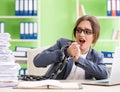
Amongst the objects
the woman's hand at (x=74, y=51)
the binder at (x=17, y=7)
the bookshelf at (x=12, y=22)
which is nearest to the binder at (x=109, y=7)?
the bookshelf at (x=12, y=22)

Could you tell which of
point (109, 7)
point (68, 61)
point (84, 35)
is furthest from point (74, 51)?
point (109, 7)

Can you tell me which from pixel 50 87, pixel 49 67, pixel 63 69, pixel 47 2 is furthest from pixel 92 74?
pixel 47 2

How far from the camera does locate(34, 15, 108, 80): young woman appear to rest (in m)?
2.45

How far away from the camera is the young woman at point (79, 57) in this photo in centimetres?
245

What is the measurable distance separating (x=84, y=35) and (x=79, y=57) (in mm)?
537

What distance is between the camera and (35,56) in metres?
2.82

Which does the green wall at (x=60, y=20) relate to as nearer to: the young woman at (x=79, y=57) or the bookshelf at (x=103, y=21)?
the bookshelf at (x=103, y=21)

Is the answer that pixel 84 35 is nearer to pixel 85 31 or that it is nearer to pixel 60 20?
pixel 85 31

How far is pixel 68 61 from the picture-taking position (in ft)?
8.91

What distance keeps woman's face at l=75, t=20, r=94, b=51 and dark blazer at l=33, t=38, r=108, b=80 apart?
73 mm

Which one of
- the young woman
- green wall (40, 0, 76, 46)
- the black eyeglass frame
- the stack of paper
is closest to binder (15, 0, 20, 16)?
green wall (40, 0, 76, 46)

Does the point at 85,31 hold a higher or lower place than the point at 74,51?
higher

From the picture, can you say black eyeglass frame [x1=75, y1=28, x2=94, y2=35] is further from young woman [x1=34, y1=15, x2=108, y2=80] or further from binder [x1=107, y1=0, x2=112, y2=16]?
binder [x1=107, y1=0, x2=112, y2=16]

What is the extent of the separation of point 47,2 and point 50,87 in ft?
12.7
